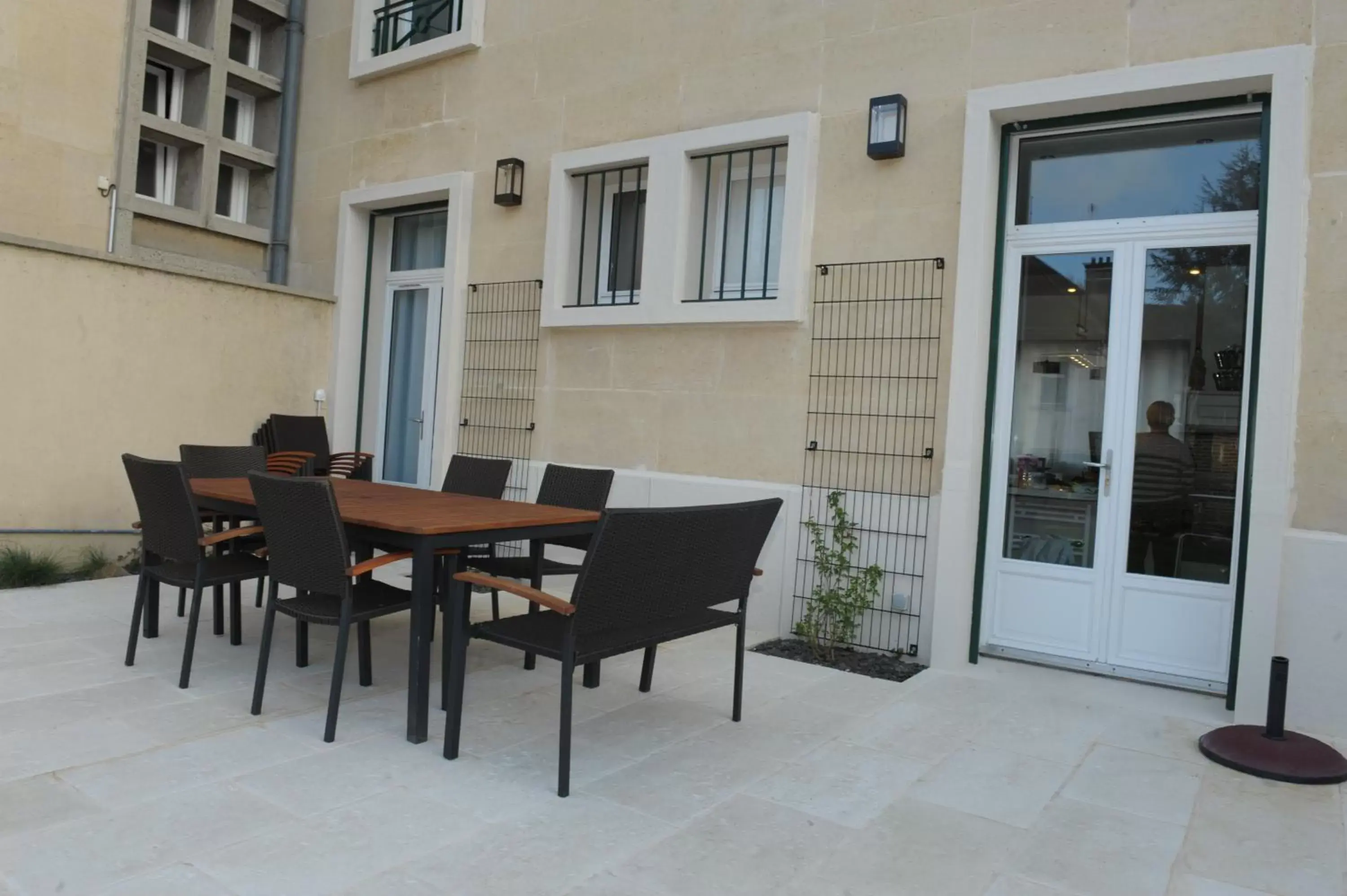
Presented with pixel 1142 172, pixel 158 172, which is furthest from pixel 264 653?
pixel 158 172

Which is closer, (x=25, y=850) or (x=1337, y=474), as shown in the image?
(x=25, y=850)

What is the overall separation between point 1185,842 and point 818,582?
2.49m

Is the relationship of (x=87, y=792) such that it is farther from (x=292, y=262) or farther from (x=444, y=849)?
(x=292, y=262)

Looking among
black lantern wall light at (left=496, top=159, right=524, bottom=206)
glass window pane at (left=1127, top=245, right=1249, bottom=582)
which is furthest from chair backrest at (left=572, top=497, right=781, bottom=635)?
black lantern wall light at (left=496, top=159, right=524, bottom=206)

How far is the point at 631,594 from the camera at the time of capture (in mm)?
2875

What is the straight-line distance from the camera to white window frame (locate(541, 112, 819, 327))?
16.8ft

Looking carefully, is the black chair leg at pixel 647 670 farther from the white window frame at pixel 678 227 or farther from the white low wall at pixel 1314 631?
the white low wall at pixel 1314 631

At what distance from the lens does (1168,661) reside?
4.25m

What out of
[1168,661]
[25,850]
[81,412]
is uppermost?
[81,412]

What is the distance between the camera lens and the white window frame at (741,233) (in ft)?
17.8

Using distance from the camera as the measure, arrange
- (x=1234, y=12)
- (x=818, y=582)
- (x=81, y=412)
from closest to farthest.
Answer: (x=1234, y=12) < (x=818, y=582) < (x=81, y=412)

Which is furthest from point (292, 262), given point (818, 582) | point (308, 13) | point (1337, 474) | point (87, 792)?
point (1337, 474)

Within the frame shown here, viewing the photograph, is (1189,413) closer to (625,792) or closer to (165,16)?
(625,792)

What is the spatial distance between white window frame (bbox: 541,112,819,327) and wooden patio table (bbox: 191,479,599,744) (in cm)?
177
